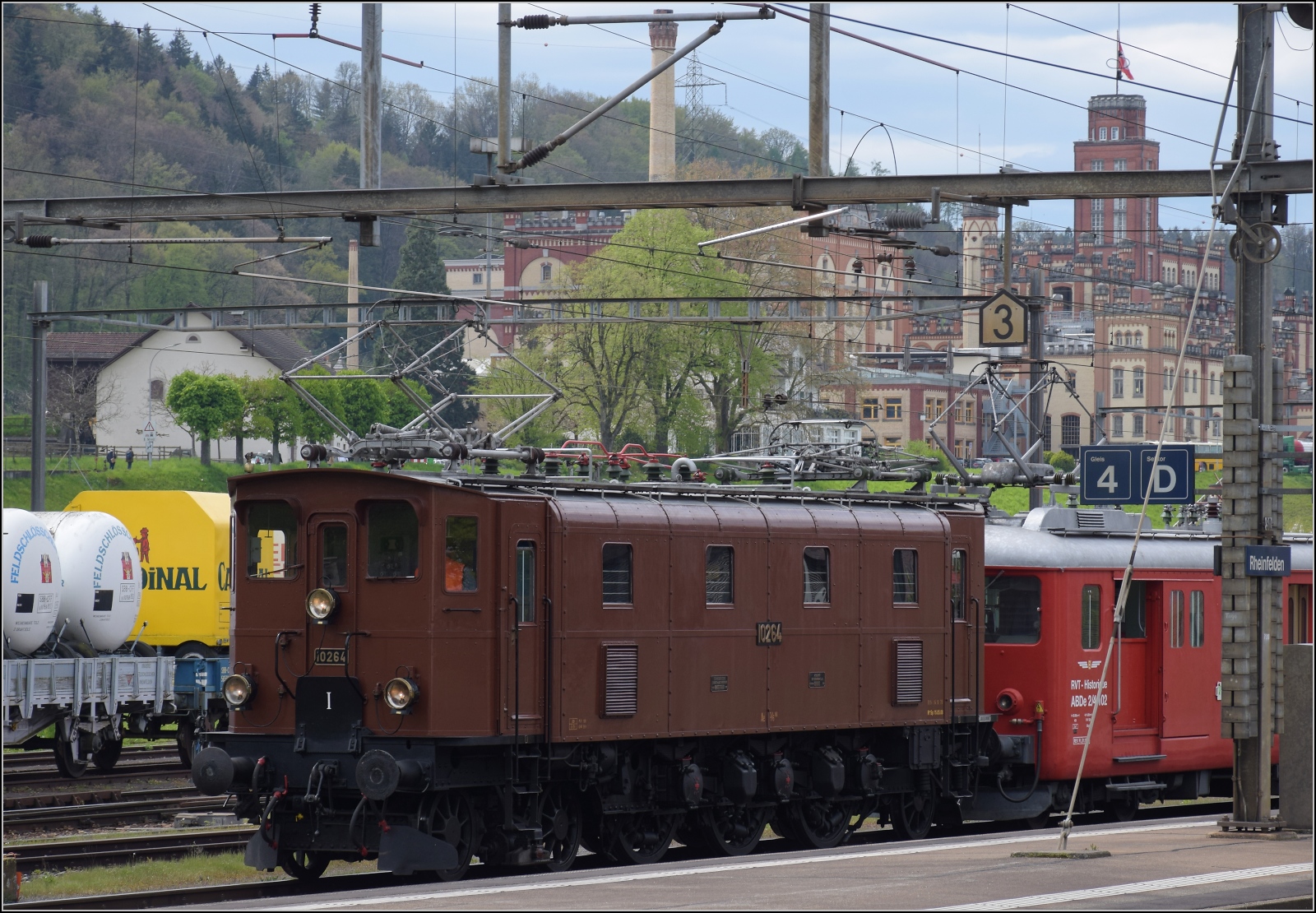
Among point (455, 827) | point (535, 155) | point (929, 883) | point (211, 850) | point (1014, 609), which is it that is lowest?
point (211, 850)

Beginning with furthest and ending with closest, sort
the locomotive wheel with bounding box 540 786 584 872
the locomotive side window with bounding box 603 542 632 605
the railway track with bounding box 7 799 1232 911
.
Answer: the locomotive side window with bounding box 603 542 632 605 < the locomotive wheel with bounding box 540 786 584 872 < the railway track with bounding box 7 799 1232 911

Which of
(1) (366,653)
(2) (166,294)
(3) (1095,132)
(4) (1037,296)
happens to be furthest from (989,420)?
(3) (1095,132)

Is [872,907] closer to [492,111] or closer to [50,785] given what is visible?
[50,785]

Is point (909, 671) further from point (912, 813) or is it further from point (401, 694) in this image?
point (401, 694)

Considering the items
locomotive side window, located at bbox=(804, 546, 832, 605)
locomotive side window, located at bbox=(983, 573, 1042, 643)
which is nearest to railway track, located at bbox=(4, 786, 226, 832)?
locomotive side window, located at bbox=(804, 546, 832, 605)

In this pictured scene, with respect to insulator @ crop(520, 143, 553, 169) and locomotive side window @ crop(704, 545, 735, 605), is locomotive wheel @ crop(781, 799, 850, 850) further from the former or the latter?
insulator @ crop(520, 143, 553, 169)

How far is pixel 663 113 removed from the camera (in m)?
91.4

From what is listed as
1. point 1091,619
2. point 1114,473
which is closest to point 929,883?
point 1091,619

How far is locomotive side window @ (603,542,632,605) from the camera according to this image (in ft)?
53.8

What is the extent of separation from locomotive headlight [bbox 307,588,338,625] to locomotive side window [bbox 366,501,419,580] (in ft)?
1.26

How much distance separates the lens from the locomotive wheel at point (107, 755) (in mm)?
27141

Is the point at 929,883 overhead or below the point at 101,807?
overhead

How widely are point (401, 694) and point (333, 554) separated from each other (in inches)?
61.7

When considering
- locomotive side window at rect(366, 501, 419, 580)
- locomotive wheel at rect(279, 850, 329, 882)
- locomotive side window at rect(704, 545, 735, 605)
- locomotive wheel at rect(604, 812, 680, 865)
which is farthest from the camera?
locomotive side window at rect(704, 545, 735, 605)
